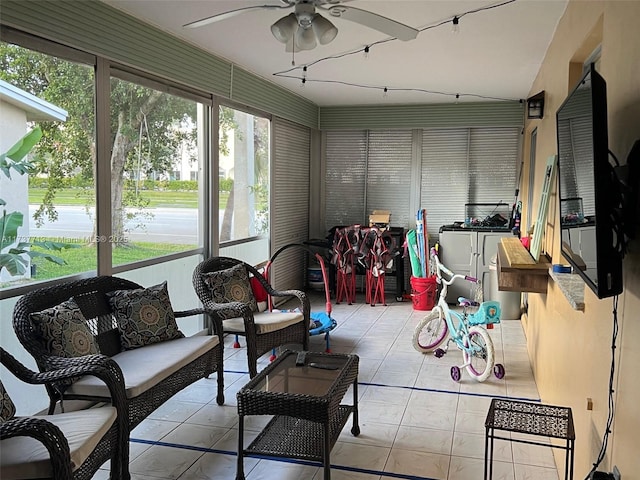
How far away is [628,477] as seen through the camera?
1.65 m

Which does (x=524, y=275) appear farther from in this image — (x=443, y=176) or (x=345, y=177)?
(x=345, y=177)

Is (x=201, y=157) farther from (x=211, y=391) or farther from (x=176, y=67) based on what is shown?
(x=211, y=391)

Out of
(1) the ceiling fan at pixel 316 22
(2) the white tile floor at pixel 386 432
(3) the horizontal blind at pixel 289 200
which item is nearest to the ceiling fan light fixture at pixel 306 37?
(1) the ceiling fan at pixel 316 22

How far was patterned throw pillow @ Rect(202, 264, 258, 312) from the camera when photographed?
426cm

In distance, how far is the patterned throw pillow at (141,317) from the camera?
3.35 metres

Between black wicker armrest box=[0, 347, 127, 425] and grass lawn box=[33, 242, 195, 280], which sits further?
grass lawn box=[33, 242, 195, 280]

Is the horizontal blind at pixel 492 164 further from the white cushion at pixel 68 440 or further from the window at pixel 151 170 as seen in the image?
the white cushion at pixel 68 440

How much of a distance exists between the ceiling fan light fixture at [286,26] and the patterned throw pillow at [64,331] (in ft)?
5.78

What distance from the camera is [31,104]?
124 inches

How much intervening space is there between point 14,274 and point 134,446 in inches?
45.2

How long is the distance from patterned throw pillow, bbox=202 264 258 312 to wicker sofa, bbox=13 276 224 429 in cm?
46

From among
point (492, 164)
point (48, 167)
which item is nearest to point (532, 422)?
point (48, 167)

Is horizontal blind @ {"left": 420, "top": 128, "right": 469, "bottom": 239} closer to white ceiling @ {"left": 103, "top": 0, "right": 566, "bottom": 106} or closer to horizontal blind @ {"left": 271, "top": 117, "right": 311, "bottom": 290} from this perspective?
white ceiling @ {"left": 103, "top": 0, "right": 566, "bottom": 106}

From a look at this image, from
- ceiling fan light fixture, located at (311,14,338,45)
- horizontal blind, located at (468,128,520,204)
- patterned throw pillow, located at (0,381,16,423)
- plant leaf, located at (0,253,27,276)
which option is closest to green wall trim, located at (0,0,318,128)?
plant leaf, located at (0,253,27,276)
